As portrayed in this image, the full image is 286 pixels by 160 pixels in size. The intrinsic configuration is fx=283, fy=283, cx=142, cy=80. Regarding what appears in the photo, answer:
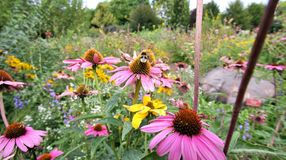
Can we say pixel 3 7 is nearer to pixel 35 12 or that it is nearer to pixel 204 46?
pixel 35 12

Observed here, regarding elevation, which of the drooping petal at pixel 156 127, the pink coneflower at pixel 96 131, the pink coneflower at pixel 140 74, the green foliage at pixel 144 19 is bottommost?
the pink coneflower at pixel 96 131

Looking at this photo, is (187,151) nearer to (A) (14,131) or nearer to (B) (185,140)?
(B) (185,140)

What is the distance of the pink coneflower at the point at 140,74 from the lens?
68 cm

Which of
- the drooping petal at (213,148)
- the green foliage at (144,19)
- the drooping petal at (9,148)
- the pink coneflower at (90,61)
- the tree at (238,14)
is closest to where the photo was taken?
the drooping petal at (213,148)

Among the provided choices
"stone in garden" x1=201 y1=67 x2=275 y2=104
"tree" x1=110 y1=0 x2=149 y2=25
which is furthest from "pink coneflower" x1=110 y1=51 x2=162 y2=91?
"tree" x1=110 y1=0 x2=149 y2=25

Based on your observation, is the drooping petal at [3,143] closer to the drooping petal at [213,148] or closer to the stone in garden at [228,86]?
the drooping petal at [213,148]

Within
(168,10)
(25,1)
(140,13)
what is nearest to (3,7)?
(25,1)

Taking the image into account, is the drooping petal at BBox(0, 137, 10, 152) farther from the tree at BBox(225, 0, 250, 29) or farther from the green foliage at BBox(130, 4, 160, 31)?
the tree at BBox(225, 0, 250, 29)

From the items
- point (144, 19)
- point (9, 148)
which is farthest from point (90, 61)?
point (144, 19)

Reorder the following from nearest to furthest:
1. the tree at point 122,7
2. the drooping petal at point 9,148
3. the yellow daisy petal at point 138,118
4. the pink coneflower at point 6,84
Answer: the yellow daisy petal at point 138,118 < the drooping petal at point 9,148 < the pink coneflower at point 6,84 < the tree at point 122,7

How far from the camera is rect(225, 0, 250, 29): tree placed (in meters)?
13.9

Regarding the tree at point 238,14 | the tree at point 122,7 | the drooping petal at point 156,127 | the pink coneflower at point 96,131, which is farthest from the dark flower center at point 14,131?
the tree at point 122,7

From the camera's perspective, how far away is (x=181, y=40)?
18.0 ft

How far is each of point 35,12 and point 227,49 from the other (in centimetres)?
287
